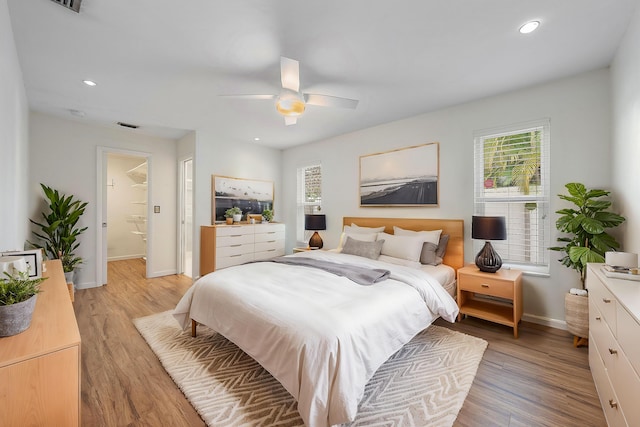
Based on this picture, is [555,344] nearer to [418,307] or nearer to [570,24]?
[418,307]

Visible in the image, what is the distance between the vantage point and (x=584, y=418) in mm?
1674

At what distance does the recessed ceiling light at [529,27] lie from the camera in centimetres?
195

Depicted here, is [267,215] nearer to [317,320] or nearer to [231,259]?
[231,259]

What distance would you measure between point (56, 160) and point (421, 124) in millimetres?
5388

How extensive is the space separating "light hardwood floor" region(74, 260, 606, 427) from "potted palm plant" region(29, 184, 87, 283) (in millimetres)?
1284

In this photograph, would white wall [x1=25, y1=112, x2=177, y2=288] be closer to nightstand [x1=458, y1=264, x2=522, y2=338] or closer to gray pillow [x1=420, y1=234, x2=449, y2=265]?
gray pillow [x1=420, y1=234, x2=449, y2=265]

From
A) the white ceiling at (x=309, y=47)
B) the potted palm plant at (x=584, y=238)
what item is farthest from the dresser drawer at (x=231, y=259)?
A: the potted palm plant at (x=584, y=238)

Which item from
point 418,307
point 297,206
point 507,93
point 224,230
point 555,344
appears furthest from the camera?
point 297,206

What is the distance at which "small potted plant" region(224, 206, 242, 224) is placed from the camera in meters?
4.96

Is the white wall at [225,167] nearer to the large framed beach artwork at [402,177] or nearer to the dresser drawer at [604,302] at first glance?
the large framed beach artwork at [402,177]

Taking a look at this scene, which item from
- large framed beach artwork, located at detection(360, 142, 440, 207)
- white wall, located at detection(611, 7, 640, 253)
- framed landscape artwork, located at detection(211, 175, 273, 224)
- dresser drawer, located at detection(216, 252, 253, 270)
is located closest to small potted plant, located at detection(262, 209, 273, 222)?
framed landscape artwork, located at detection(211, 175, 273, 224)

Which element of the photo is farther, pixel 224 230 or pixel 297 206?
pixel 297 206

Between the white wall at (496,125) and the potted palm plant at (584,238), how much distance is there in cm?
34

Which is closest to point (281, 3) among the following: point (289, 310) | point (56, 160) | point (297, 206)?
point (289, 310)
